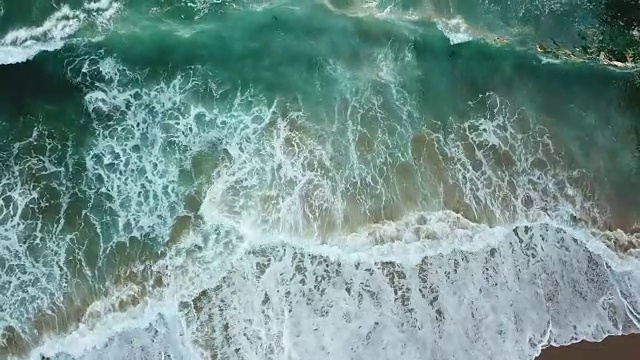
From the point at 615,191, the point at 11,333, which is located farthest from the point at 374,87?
the point at 11,333

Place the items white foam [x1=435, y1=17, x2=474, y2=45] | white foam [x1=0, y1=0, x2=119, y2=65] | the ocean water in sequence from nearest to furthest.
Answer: the ocean water → white foam [x1=0, y1=0, x2=119, y2=65] → white foam [x1=435, y1=17, x2=474, y2=45]

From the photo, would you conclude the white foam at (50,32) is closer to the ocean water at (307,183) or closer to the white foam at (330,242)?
the ocean water at (307,183)

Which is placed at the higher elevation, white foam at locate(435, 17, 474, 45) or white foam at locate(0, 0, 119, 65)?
white foam at locate(0, 0, 119, 65)

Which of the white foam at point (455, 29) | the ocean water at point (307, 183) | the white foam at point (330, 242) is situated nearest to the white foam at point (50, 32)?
the ocean water at point (307, 183)

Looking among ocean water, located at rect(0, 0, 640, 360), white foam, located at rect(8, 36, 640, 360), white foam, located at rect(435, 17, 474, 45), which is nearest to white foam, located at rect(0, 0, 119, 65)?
ocean water, located at rect(0, 0, 640, 360)

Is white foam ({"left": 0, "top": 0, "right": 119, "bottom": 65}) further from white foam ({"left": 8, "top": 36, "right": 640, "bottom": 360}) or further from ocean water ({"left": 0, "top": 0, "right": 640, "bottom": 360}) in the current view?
white foam ({"left": 8, "top": 36, "right": 640, "bottom": 360})

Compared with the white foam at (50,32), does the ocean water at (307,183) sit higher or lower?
lower

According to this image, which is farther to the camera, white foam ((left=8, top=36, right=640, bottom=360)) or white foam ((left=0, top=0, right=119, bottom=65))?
white foam ((left=0, top=0, right=119, bottom=65))

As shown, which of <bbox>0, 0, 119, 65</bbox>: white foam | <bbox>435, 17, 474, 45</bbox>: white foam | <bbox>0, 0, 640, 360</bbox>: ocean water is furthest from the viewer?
<bbox>435, 17, 474, 45</bbox>: white foam

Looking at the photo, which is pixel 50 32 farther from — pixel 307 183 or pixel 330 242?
pixel 330 242
